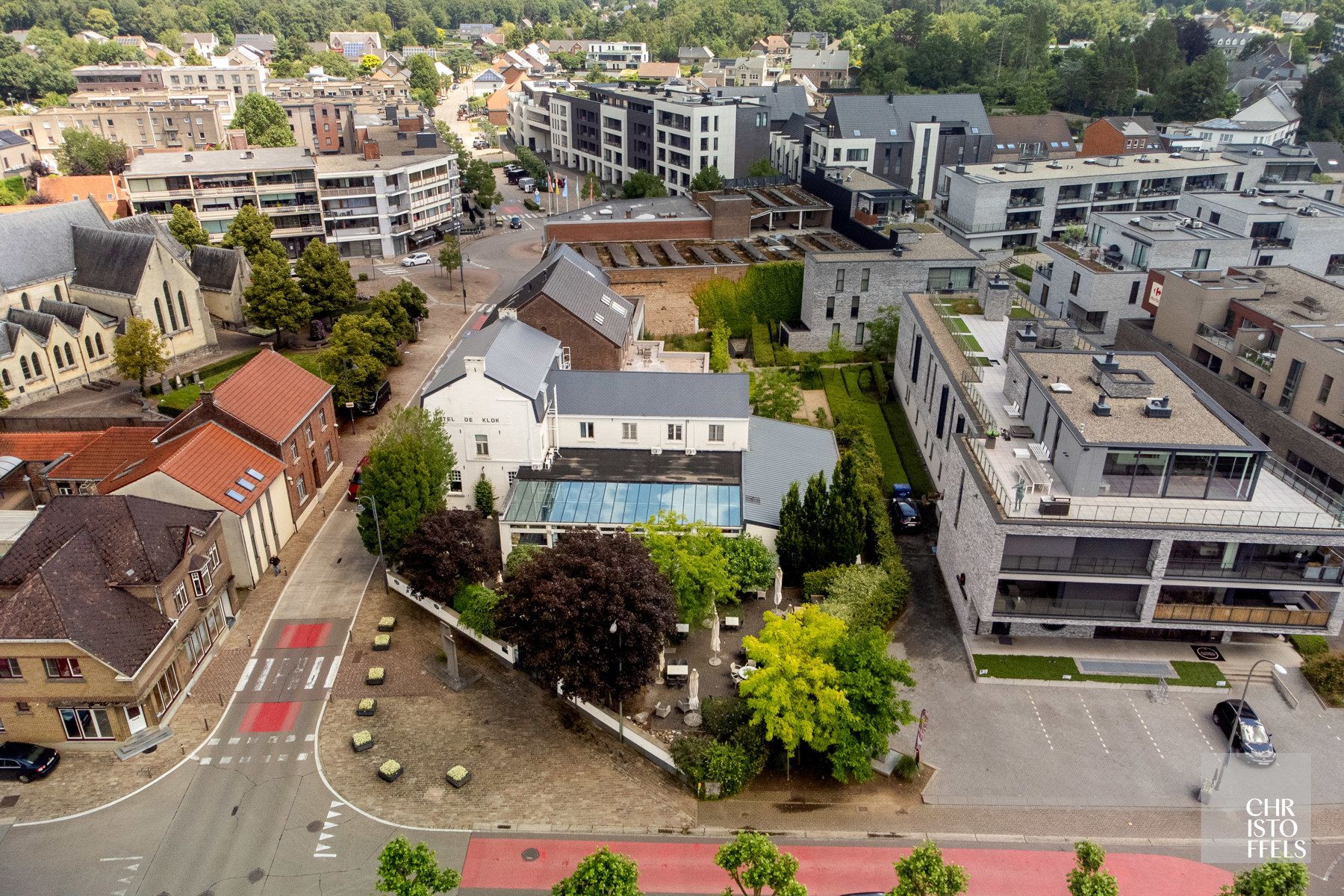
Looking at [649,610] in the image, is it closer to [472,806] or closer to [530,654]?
[530,654]

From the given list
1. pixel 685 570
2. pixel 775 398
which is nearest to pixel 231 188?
pixel 775 398

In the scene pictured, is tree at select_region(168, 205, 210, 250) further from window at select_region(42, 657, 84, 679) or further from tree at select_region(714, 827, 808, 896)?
tree at select_region(714, 827, 808, 896)

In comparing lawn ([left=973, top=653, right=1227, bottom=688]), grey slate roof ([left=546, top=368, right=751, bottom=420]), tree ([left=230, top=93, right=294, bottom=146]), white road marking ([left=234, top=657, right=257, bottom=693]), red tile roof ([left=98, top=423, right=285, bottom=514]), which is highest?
tree ([left=230, top=93, right=294, bottom=146])

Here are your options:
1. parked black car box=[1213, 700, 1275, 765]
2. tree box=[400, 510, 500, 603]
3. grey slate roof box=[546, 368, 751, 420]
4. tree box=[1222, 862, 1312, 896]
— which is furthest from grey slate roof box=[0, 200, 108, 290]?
parked black car box=[1213, 700, 1275, 765]

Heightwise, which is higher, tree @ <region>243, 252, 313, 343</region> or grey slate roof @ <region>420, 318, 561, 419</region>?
grey slate roof @ <region>420, 318, 561, 419</region>

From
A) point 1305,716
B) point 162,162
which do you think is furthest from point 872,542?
point 162,162
